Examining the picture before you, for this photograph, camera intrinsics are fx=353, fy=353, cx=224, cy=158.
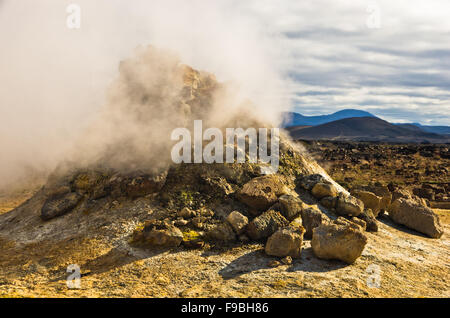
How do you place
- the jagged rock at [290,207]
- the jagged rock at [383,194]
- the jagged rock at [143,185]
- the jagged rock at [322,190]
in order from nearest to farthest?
the jagged rock at [290,207], the jagged rock at [143,185], the jagged rock at [322,190], the jagged rock at [383,194]

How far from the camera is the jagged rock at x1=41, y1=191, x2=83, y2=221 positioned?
301 inches

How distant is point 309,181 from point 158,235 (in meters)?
4.10

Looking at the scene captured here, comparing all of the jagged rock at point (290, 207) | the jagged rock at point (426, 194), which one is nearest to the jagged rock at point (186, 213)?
the jagged rock at point (290, 207)

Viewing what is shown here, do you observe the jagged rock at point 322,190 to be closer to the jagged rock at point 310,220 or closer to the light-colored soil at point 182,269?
the jagged rock at point 310,220

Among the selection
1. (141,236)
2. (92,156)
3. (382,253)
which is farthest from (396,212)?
(92,156)

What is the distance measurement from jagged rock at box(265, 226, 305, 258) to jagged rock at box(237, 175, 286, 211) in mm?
1204

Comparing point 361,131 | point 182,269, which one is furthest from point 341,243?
point 361,131

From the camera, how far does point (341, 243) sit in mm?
5988

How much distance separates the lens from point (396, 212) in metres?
9.25

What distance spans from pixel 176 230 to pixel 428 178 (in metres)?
23.1

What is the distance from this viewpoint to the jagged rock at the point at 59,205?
7633 mm

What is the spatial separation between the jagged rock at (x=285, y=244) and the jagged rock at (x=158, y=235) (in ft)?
5.38

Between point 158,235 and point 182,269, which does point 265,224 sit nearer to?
point 182,269
